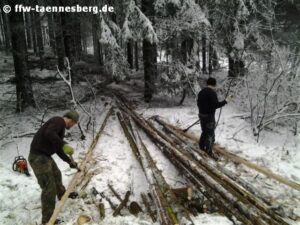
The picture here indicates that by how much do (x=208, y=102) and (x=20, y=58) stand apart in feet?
26.5

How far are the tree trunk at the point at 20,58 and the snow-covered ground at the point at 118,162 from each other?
0.63 meters

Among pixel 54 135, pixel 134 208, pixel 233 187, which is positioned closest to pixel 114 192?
pixel 134 208

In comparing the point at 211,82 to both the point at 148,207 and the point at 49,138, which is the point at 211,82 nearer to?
the point at 148,207

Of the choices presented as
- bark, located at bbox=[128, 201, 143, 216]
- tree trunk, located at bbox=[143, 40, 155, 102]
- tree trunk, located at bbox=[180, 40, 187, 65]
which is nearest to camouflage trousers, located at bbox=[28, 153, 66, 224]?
bark, located at bbox=[128, 201, 143, 216]

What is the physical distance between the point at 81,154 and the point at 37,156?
306cm

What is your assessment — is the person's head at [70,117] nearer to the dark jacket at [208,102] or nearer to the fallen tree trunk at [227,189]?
the fallen tree trunk at [227,189]

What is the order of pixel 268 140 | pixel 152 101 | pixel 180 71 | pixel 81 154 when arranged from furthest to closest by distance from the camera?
1. pixel 152 101
2. pixel 180 71
3. pixel 268 140
4. pixel 81 154

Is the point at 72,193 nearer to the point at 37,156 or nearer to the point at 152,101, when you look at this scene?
the point at 37,156

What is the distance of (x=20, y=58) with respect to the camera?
11.8m

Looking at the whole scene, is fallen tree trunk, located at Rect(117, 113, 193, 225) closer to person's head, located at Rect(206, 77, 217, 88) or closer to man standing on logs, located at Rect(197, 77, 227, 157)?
man standing on logs, located at Rect(197, 77, 227, 157)

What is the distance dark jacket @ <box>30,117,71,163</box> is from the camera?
534 centimetres

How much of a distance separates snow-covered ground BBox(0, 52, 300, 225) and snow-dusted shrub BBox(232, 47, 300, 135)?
0.56m

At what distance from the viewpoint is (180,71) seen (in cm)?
1263

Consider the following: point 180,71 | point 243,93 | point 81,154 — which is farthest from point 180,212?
point 180,71
